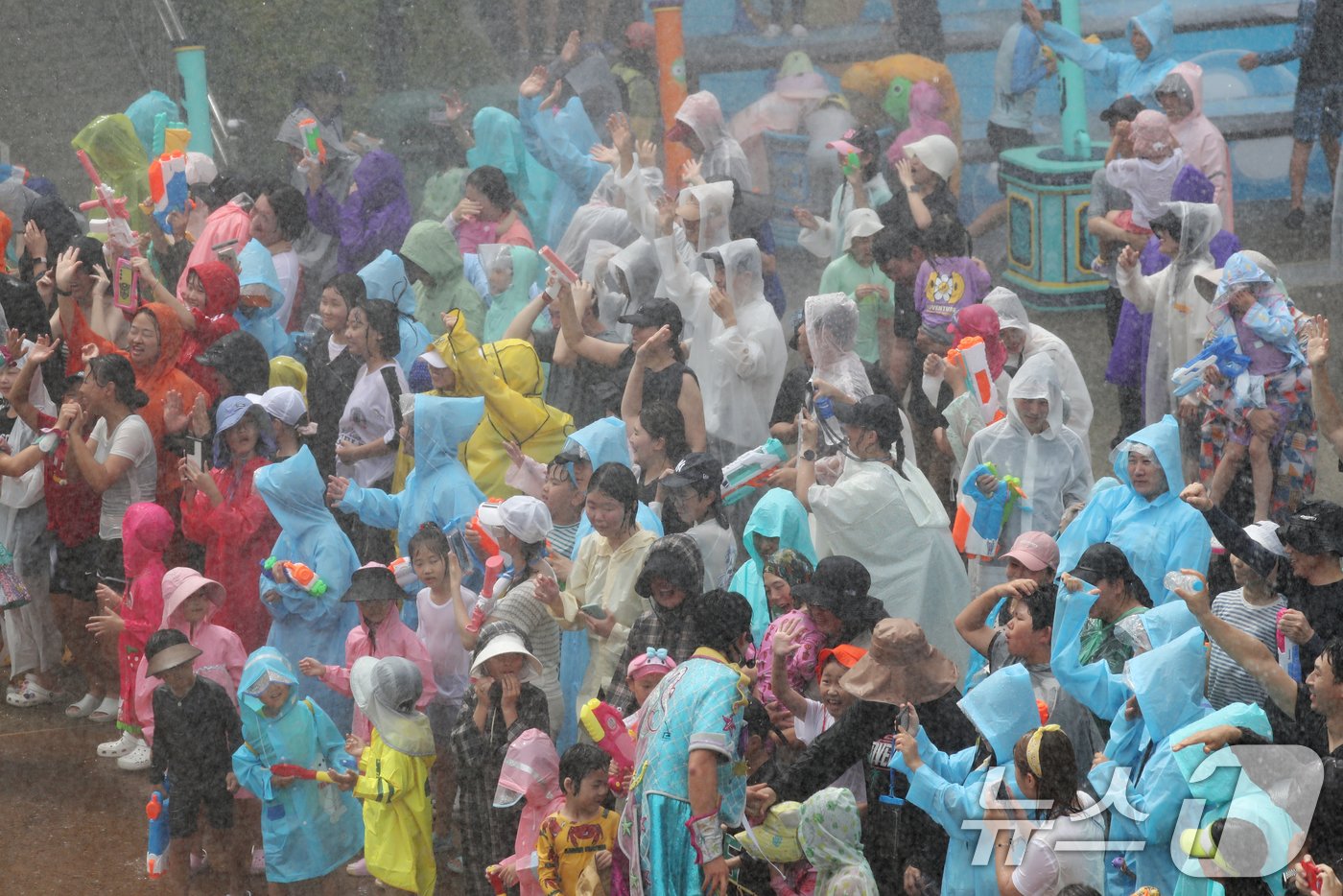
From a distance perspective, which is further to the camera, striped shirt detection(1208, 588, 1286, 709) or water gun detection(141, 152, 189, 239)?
water gun detection(141, 152, 189, 239)

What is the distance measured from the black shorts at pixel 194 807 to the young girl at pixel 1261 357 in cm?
424

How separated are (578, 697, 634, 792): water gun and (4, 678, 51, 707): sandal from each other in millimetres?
3908

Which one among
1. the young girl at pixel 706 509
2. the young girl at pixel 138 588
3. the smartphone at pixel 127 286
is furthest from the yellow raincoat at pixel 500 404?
the smartphone at pixel 127 286

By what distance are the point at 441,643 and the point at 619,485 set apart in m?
0.95

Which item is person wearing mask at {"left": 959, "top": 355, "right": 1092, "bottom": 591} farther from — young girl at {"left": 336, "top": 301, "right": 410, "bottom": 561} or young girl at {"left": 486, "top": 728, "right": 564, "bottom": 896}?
young girl at {"left": 336, "top": 301, "right": 410, "bottom": 561}

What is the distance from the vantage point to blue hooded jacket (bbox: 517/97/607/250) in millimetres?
10016

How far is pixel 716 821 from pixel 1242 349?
347 centimetres

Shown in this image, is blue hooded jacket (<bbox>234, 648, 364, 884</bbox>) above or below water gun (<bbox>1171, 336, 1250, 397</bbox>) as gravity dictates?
below

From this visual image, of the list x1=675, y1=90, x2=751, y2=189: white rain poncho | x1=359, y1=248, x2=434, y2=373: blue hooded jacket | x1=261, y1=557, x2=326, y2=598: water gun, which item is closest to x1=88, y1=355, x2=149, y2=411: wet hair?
x1=359, y1=248, x2=434, y2=373: blue hooded jacket

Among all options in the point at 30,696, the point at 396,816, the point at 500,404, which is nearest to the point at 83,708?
the point at 30,696

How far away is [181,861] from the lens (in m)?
6.14

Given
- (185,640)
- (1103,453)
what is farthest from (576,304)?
(1103,453)

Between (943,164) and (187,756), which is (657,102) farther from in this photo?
(187,756)

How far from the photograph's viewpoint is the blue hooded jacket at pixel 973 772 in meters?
4.62
